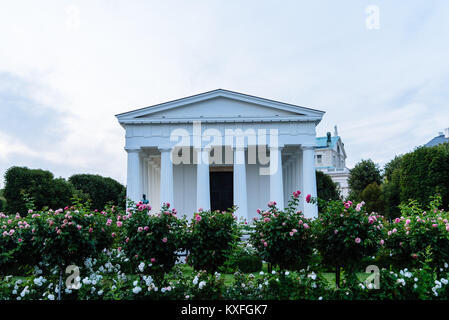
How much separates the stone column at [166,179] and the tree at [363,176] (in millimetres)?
31255

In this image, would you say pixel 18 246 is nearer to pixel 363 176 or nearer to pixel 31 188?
pixel 31 188

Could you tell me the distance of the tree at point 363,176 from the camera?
4706 cm

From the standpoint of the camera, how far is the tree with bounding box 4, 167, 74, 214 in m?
32.9

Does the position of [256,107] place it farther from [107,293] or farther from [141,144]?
[107,293]

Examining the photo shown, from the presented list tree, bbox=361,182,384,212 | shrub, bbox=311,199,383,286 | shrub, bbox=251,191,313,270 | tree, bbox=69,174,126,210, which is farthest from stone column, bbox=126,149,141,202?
tree, bbox=361,182,384,212

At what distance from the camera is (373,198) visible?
41.9 m

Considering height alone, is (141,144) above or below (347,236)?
above

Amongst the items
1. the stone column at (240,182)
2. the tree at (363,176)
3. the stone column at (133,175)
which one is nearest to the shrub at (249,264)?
the stone column at (240,182)

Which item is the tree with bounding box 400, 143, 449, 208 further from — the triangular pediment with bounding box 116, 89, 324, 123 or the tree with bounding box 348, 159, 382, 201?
the tree with bounding box 348, 159, 382, 201

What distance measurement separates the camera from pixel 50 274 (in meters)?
8.40

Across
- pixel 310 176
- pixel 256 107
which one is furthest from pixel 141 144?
pixel 310 176

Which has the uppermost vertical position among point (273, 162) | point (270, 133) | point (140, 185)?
point (270, 133)
